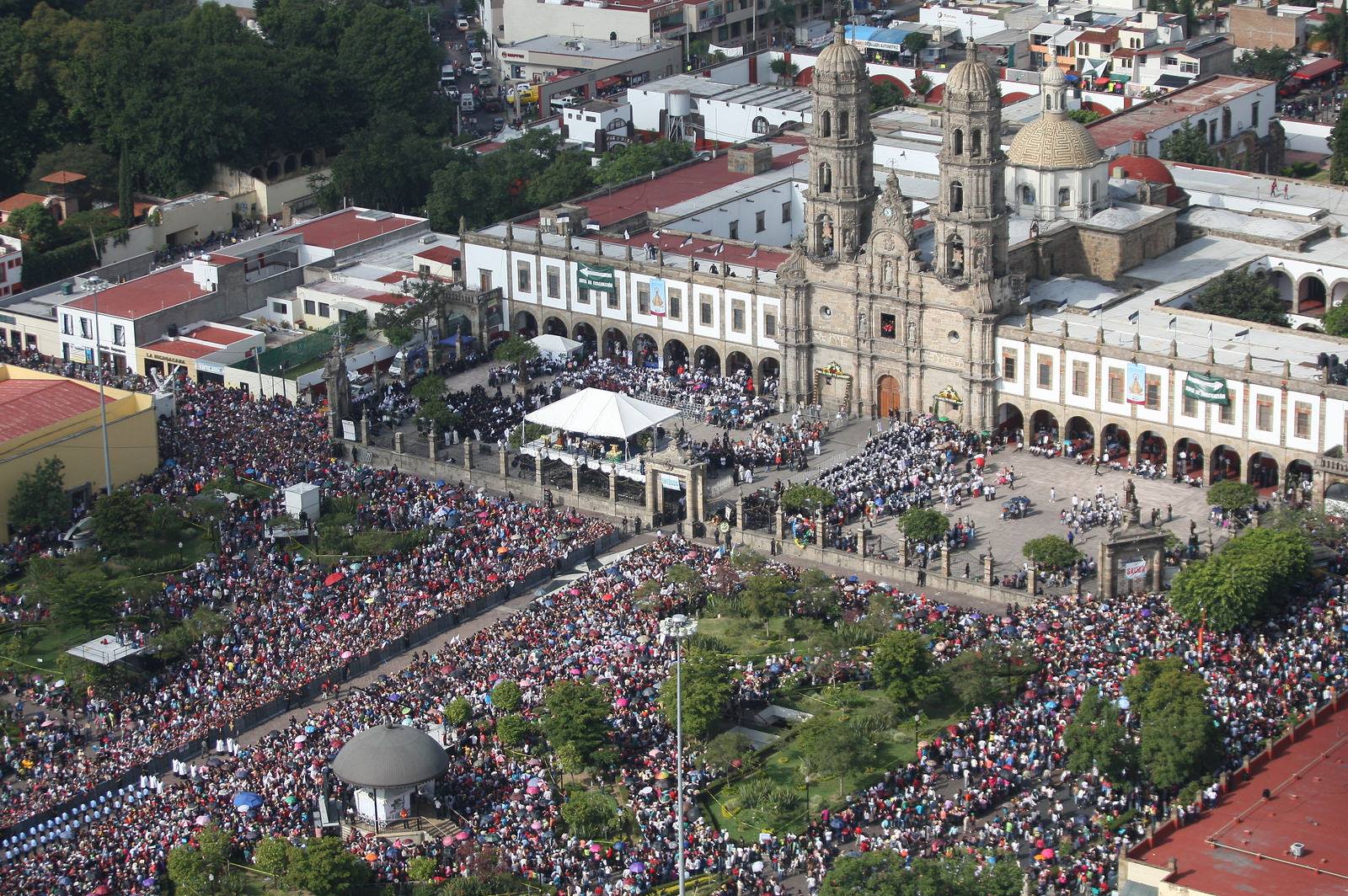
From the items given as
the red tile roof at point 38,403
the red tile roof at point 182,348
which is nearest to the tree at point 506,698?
the red tile roof at point 38,403

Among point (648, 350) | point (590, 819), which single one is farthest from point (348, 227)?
point (590, 819)

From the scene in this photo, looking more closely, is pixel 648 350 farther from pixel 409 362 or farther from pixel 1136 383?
pixel 1136 383

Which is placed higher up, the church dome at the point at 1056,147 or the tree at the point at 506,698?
the church dome at the point at 1056,147

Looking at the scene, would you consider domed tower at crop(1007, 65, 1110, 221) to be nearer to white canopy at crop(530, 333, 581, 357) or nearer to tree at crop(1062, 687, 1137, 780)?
white canopy at crop(530, 333, 581, 357)

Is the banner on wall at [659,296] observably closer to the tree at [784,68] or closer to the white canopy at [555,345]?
the white canopy at [555,345]

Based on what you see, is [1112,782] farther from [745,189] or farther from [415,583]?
[745,189]

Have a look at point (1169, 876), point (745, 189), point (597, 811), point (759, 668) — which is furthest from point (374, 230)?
point (1169, 876)

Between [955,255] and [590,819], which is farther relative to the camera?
[955,255]
